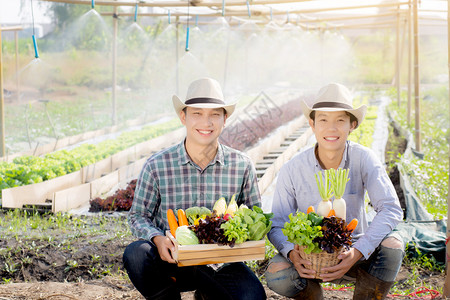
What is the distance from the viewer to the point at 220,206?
259cm

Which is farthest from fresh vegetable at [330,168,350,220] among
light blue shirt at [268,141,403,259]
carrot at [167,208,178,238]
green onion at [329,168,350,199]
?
carrot at [167,208,178,238]

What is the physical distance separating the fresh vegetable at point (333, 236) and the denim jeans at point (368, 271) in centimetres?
26

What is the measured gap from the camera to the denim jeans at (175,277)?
250cm

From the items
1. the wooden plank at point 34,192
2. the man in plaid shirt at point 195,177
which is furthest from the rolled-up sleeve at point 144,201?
the wooden plank at point 34,192

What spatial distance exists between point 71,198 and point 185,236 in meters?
3.39

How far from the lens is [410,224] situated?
4.18m

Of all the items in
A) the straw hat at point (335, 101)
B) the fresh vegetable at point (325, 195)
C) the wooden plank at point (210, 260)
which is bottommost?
the wooden plank at point (210, 260)

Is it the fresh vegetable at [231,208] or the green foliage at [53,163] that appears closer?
the fresh vegetable at [231,208]

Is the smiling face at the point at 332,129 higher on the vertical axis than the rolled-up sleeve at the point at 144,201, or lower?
higher

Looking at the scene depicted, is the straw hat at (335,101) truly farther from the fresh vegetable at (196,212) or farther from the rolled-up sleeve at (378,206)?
the fresh vegetable at (196,212)

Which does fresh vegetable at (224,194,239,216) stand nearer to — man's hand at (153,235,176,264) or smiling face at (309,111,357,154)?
man's hand at (153,235,176,264)

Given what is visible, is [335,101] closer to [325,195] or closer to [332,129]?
[332,129]

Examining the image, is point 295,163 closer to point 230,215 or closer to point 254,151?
point 230,215

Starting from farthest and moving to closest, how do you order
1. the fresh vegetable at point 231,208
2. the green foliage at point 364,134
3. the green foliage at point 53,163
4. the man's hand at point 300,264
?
the green foliage at point 364,134 < the green foliage at point 53,163 < the fresh vegetable at point 231,208 < the man's hand at point 300,264
